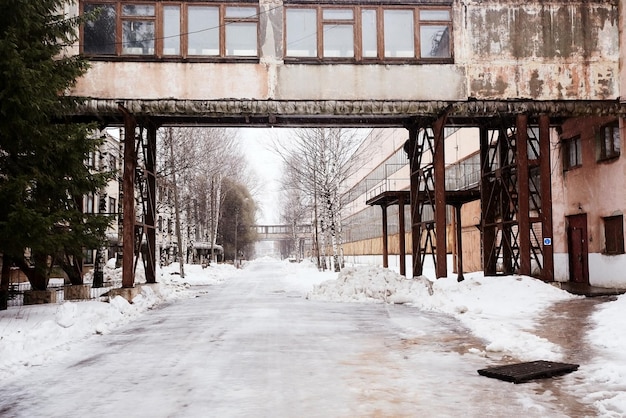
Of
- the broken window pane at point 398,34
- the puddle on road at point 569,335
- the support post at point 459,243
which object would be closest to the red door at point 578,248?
the support post at point 459,243

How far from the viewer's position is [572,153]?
72.3ft

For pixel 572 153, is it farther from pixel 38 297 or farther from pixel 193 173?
pixel 193 173

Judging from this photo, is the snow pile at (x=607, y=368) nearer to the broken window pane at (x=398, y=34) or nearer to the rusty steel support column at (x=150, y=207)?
the broken window pane at (x=398, y=34)

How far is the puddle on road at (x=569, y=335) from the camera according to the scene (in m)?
5.78

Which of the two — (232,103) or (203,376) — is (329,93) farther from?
(203,376)

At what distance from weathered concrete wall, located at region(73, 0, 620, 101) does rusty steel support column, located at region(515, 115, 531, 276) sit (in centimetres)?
112

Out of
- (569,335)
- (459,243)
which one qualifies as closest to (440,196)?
(459,243)

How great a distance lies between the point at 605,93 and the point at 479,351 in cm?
1333

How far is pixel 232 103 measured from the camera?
57.7 feet

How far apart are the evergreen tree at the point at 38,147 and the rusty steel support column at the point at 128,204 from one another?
339cm

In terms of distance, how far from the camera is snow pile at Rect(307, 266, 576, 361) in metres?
9.03

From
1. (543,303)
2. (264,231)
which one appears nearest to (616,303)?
(543,303)

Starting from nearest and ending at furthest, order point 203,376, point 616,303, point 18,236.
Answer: point 203,376, point 18,236, point 616,303

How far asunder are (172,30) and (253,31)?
244 cm
